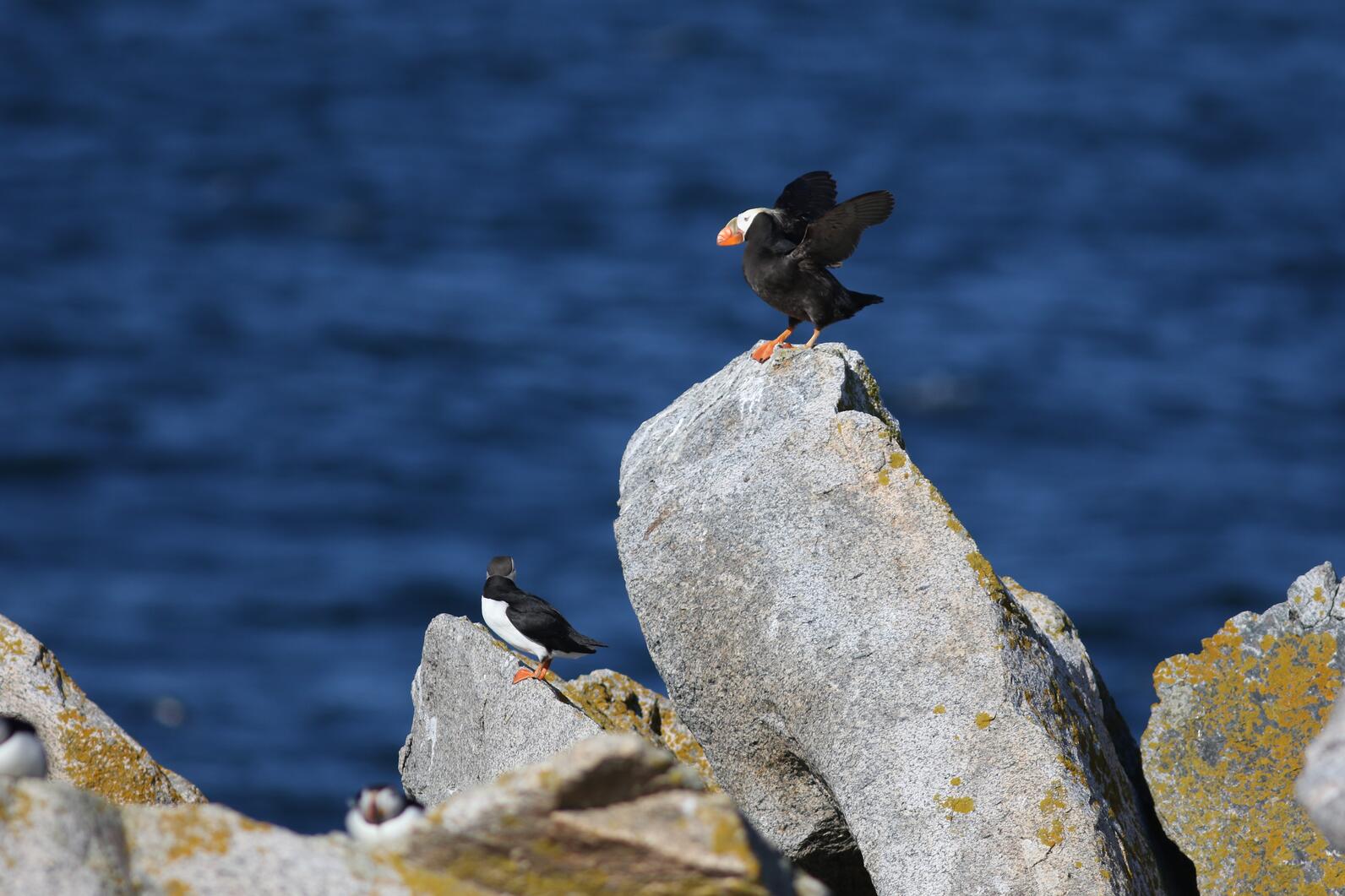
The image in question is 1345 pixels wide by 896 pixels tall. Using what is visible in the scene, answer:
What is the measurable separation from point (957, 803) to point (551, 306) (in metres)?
62.8

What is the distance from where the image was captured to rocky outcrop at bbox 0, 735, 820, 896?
5.15m

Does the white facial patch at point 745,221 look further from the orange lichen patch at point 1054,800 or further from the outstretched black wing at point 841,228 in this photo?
the orange lichen patch at point 1054,800

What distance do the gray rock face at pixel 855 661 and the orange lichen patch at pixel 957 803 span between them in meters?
0.01

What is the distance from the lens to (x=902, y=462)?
8.83 m

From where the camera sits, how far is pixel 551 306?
7038 centimetres

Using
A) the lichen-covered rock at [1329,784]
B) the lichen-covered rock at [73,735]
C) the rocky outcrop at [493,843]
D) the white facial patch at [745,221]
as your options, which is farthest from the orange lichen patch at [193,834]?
the white facial patch at [745,221]

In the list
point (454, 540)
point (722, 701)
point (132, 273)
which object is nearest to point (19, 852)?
point (722, 701)

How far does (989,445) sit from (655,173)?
103 feet

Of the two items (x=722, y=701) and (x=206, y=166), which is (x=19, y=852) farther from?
(x=206, y=166)

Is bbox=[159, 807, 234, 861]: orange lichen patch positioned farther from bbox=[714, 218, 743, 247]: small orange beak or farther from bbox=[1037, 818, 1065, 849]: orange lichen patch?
bbox=[714, 218, 743, 247]: small orange beak

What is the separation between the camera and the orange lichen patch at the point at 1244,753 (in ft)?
28.0

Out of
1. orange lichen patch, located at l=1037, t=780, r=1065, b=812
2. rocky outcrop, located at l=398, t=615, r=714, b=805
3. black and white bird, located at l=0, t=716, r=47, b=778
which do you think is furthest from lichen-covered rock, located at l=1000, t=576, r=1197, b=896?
black and white bird, located at l=0, t=716, r=47, b=778

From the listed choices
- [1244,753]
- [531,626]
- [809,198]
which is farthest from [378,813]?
[809,198]

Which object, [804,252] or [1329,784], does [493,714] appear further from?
[1329,784]
